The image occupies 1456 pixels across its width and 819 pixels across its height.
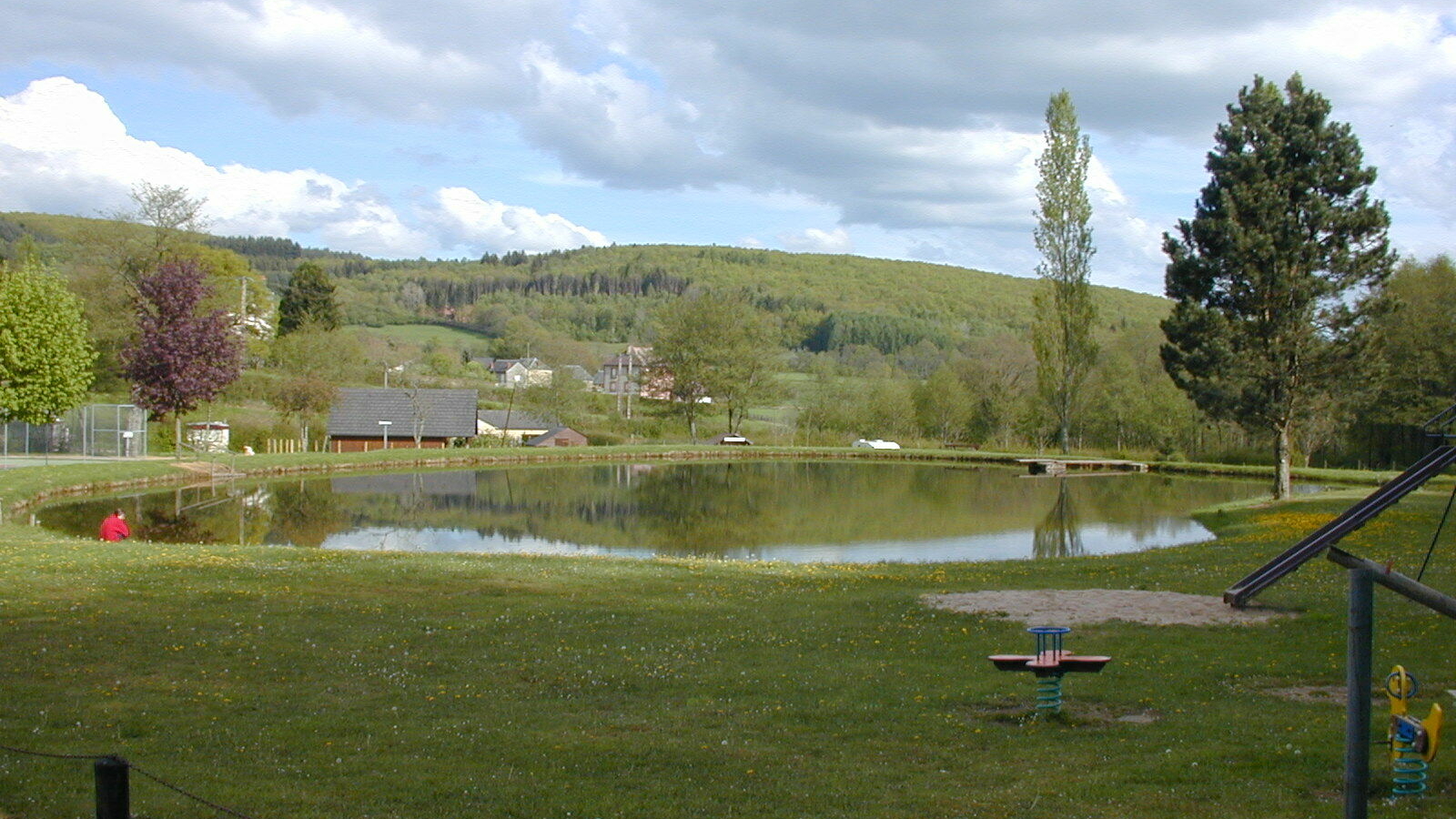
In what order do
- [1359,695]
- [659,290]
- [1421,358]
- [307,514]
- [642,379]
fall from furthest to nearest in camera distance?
[659,290] → [642,379] → [1421,358] → [307,514] → [1359,695]

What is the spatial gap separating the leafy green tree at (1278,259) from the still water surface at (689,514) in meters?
5.06

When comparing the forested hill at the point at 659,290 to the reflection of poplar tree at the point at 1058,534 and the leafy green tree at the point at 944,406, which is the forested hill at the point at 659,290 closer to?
the leafy green tree at the point at 944,406

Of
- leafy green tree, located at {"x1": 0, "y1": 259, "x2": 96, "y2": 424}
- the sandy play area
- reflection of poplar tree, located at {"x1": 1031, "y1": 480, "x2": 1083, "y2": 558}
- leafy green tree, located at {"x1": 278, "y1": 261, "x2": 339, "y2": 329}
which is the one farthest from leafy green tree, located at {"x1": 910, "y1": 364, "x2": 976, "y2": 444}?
the sandy play area

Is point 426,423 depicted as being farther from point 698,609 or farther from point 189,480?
point 698,609

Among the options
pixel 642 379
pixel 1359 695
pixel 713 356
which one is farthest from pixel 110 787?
pixel 642 379

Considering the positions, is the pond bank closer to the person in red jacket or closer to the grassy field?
the person in red jacket

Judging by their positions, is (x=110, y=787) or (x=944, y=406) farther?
(x=944, y=406)

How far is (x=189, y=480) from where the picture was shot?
4141 cm

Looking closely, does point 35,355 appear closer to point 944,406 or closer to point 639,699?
point 639,699

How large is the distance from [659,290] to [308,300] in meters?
79.6

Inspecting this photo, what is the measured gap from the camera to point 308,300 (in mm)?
79000

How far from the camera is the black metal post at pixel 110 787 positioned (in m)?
4.45

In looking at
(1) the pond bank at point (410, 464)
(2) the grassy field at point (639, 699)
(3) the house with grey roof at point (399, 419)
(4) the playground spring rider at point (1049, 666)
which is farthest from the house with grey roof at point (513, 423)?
(4) the playground spring rider at point (1049, 666)

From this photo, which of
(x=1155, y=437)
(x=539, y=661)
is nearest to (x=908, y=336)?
(x=1155, y=437)
